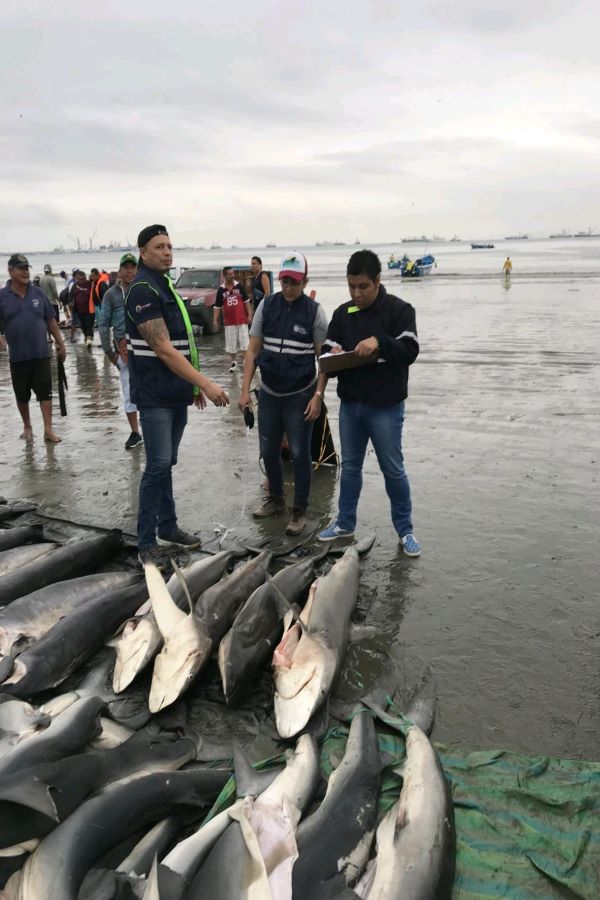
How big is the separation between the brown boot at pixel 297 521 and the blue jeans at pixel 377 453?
1.28 ft

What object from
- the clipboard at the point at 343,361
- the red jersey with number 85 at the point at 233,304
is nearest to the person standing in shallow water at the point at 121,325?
the clipboard at the point at 343,361

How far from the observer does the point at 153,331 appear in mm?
5254

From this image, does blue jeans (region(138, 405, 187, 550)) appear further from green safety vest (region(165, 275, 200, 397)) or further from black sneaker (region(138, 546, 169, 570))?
green safety vest (region(165, 275, 200, 397))

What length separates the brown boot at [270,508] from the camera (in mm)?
6750

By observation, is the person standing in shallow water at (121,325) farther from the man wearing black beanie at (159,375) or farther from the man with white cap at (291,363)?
the man wearing black beanie at (159,375)

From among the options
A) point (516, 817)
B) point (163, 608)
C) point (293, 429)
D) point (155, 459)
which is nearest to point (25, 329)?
point (155, 459)

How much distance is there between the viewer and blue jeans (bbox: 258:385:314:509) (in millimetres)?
6312

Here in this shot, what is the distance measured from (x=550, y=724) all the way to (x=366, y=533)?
282 centimetres

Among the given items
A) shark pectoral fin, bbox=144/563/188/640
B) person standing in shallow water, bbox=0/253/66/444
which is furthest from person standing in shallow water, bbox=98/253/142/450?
shark pectoral fin, bbox=144/563/188/640

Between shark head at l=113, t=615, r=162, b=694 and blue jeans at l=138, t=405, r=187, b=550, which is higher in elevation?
blue jeans at l=138, t=405, r=187, b=550

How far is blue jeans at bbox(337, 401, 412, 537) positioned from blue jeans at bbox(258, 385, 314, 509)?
438 mm

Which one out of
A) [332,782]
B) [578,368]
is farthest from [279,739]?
[578,368]

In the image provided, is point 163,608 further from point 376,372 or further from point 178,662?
point 376,372

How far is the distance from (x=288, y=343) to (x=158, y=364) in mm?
1322
